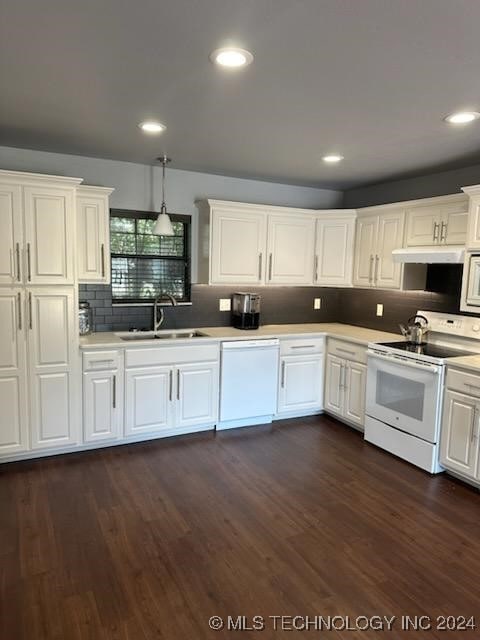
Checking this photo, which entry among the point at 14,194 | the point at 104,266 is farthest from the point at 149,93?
the point at 104,266

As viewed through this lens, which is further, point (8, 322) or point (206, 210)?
point (206, 210)

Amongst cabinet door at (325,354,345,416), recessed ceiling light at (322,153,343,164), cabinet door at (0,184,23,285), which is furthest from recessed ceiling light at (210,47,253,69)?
cabinet door at (325,354,345,416)

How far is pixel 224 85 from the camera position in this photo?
7.27ft

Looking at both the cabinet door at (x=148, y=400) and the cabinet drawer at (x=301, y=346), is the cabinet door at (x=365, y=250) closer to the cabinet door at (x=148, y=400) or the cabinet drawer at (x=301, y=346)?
the cabinet drawer at (x=301, y=346)

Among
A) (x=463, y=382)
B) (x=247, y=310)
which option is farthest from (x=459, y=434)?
(x=247, y=310)

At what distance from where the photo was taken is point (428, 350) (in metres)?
3.57

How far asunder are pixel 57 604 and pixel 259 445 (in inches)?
82.4

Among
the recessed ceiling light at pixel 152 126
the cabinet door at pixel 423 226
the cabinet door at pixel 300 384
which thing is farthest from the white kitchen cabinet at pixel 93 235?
the cabinet door at pixel 423 226

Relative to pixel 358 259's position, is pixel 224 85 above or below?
above

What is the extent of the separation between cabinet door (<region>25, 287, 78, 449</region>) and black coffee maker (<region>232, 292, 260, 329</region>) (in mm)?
1682

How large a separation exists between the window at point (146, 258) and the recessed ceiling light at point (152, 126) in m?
1.21

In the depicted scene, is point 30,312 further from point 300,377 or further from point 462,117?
point 462,117

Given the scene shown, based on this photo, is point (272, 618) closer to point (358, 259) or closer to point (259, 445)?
point (259, 445)

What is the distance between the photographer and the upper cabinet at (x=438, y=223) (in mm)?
3506
